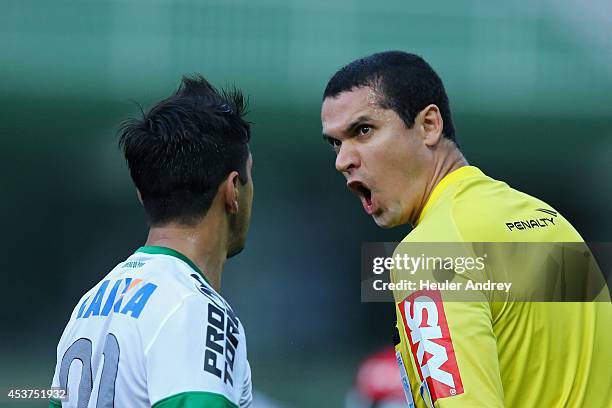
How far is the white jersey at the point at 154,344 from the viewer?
1395 mm

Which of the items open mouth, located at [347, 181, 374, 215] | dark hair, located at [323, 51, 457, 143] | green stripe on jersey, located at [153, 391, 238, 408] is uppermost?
dark hair, located at [323, 51, 457, 143]

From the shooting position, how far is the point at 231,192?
1679 mm

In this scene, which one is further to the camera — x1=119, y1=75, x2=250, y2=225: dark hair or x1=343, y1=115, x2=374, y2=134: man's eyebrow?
x1=343, y1=115, x2=374, y2=134: man's eyebrow

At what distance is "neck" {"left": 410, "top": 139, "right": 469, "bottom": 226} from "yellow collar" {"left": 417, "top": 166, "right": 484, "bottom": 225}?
0.04 feet

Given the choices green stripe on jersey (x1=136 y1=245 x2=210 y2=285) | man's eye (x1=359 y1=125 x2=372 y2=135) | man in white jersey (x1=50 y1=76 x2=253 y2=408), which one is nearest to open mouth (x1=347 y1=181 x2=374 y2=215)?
man's eye (x1=359 y1=125 x2=372 y2=135)

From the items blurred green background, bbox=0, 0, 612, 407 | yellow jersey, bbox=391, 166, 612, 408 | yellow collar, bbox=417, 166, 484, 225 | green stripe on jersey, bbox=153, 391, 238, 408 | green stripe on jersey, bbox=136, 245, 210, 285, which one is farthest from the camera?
blurred green background, bbox=0, 0, 612, 407

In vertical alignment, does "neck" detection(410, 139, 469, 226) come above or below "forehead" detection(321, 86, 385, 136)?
below

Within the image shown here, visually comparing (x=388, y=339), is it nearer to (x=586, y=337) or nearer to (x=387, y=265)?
(x=387, y=265)

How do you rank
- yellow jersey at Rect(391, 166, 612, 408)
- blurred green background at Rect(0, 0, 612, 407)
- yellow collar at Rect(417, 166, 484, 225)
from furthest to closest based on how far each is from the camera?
blurred green background at Rect(0, 0, 612, 407) → yellow collar at Rect(417, 166, 484, 225) → yellow jersey at Rect(391, 166, 612, 408)

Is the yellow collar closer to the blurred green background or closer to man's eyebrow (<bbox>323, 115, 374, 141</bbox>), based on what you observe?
man's eyebrow (<bbox>323, 115, 374, 141</bbox>)

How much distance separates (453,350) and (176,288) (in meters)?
Result: 0.47

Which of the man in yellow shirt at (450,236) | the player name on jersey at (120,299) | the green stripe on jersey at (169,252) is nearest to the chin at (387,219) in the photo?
the man in yellow shirt at (450,236)

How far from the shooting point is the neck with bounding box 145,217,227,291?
1.62 metres

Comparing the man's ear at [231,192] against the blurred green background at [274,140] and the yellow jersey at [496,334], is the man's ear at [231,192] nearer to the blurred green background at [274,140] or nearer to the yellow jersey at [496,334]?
the yellow jersey at [496,334]
